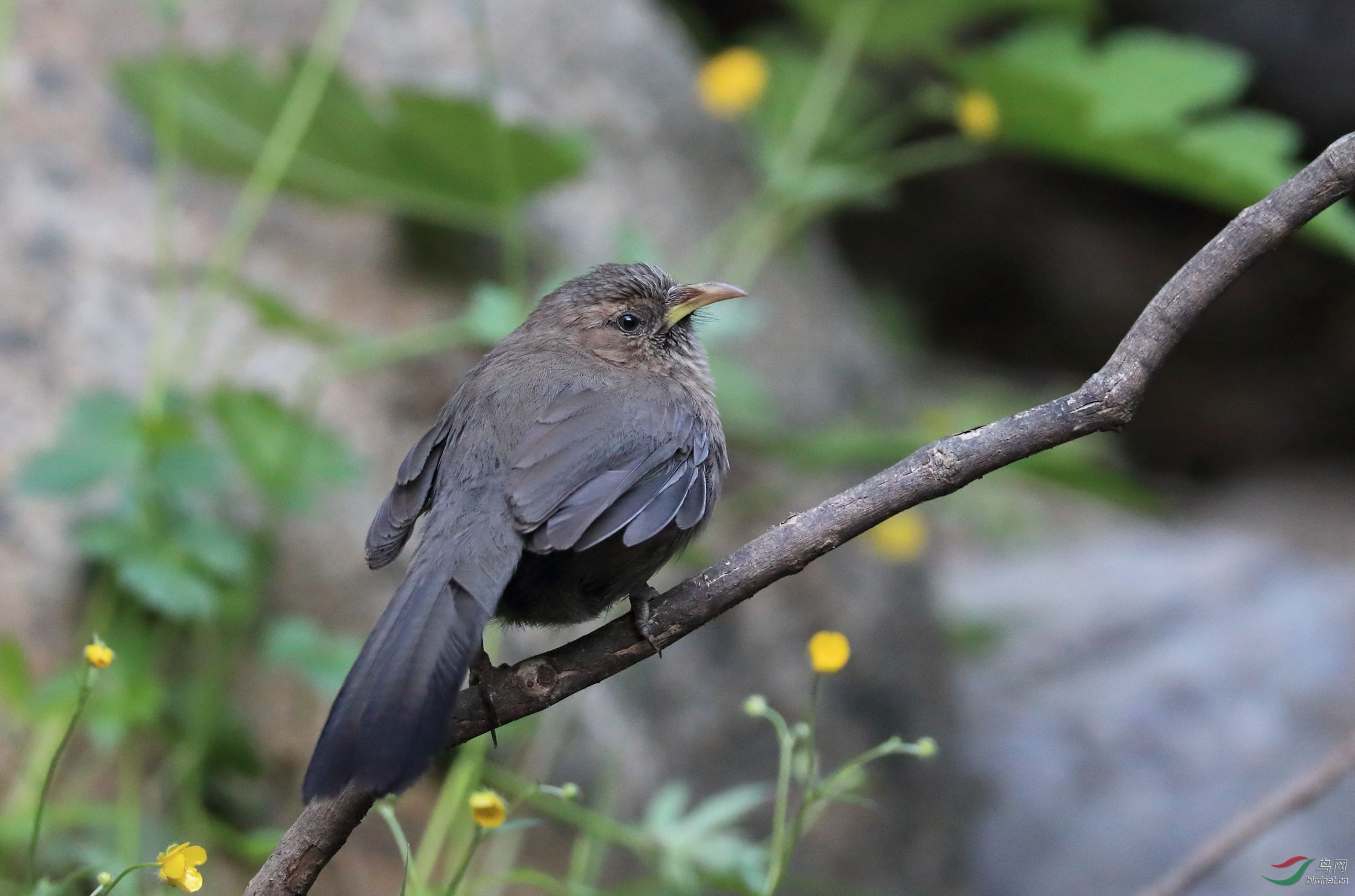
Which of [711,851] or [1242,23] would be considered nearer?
[711,851]

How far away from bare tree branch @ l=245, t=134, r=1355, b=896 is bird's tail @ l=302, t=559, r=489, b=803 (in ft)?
0.55

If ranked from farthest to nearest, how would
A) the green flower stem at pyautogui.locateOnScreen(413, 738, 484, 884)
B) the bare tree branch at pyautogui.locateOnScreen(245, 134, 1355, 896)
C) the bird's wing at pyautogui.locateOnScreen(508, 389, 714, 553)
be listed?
the green flower stem at pyautogui.locateOnScreen(413, 738, 484, 884)
the bird's wing at pyautogui.locateOnScreen(508, 389, 714, 553)
the bare tree branch at pyautogui.locateOnScreen(245, 134, 1355, 896)

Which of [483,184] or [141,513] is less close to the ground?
[483,184]

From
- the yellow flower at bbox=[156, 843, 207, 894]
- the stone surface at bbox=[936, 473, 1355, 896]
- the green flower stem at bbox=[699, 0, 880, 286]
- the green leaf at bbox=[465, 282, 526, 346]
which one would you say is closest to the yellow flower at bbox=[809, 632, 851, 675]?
the yellow flower at bbox=[156, 843, 207, 894]

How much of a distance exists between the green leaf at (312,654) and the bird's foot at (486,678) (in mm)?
846

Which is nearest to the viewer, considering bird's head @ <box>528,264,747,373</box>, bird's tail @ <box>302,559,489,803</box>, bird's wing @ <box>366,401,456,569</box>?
bird's tail @ <box>302,559,489,803</box>

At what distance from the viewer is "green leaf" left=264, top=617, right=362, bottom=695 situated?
3.44 meters

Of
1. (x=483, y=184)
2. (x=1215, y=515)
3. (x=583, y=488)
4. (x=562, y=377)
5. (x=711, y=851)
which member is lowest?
(x=711, y=851)

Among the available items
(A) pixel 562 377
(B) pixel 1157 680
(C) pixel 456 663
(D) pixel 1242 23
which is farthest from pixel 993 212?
(C) pixel 456 663

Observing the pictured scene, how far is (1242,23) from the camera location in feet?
21.8

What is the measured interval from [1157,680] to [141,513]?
4433mm

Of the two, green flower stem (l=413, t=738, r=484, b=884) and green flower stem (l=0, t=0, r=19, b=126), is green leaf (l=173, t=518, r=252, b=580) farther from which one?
green flower stem (l=0, t=0, r=19, b=126)

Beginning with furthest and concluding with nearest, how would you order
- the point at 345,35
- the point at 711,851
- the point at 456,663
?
the point at 345,35, the point at 711,851, the point at 456,663

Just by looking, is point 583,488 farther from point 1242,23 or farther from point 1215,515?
point 1215,515
